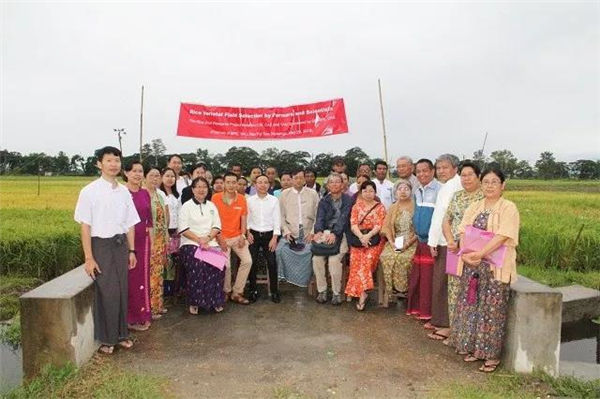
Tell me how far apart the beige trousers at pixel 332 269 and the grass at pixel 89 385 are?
93.5 inches

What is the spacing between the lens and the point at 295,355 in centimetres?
369

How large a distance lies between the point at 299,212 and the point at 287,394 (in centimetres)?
284

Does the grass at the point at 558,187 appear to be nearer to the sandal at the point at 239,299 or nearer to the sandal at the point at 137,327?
the sandal at the point at 239,299

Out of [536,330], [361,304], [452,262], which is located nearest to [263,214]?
[361,304]

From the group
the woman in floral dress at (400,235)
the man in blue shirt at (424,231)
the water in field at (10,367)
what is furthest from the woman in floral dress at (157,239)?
the man in blue shirt at (424,231)

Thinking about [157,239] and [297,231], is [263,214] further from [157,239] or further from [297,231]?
[157,239]

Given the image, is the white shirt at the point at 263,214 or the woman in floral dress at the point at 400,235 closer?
Result: the woman in floral dress at the point at 400,235

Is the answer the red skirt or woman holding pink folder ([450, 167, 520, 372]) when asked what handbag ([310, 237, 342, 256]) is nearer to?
the red skirt

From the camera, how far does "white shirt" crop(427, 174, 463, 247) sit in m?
4.06

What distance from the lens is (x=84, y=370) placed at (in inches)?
129

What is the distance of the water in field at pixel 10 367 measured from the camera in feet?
11.5

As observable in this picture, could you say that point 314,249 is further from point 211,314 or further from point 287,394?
point 287,394

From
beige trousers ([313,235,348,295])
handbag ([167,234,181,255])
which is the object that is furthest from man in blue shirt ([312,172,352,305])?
handbag ([167,234,181,255])

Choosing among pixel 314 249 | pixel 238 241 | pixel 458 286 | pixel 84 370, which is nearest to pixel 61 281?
pixel 84 370
